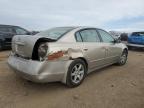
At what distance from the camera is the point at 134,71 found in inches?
209

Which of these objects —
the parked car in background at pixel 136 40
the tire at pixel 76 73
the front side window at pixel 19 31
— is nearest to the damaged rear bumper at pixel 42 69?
the tire at pixel 76 73

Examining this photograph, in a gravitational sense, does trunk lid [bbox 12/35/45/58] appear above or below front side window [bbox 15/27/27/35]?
below

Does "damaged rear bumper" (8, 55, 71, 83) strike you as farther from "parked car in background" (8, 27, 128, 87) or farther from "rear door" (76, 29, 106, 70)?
"rear door" (76, 29, 106, 70)

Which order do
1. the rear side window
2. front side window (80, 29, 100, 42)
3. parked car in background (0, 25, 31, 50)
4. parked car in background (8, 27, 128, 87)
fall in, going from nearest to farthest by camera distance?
parked car in background (8, 27, 128, 87) → the rear side window → front side window (80, 29, 100, 42) → parked car in background (0, 25, 31, 50)

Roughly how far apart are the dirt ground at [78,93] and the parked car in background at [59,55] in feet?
1.12

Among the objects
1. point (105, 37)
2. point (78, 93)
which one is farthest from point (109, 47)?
point (78, 93)

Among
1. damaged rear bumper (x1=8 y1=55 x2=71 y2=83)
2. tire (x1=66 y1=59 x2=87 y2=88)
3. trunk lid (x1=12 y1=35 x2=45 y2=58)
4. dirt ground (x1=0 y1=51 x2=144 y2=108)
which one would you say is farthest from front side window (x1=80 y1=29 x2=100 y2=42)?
trunk lid (x1=12 y1=35 x2=45 y2=58)

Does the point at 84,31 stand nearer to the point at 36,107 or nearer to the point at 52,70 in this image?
the point at 52,70

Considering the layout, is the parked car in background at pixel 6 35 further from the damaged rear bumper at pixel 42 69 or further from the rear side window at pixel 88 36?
the rear side window at pixel 88 36

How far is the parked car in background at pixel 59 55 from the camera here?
3170 mm

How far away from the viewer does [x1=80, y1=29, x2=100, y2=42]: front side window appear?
13.6 ft

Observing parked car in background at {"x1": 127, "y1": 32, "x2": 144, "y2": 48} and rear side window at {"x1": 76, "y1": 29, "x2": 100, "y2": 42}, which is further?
parked car in background at {"x1": 127, "y1": 32, "x2": 144, "y2": 48}

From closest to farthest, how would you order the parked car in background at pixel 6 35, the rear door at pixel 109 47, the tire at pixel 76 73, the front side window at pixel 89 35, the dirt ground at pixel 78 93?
the dirt ground at pixel 78 93, the tire at pixel 76 73, the front side window at pixel 89 35, the rear door at pixel 109 47, the parked car in background at pixel 6 35

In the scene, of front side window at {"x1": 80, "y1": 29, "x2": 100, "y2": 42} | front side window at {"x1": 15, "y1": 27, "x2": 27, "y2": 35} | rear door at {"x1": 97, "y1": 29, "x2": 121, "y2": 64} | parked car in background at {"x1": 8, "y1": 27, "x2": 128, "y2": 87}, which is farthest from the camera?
front side window at {"x1": 15, "y1": 27, "x2": 27, "y2": 35}
